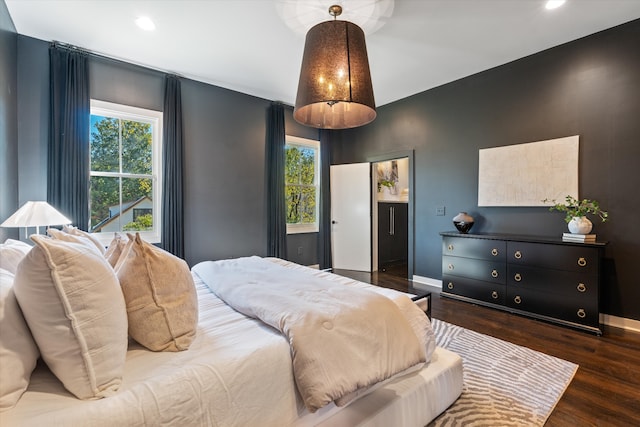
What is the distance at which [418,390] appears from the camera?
148 cm

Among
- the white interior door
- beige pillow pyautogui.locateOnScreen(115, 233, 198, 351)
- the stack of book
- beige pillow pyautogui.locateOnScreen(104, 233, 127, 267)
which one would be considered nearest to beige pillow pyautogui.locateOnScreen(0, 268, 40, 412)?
beige pillow pyautogui.locateOnScreen(115, 233, 198, 351)

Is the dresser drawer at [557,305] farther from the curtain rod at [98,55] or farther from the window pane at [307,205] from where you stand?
the curtain rod at [98,55]

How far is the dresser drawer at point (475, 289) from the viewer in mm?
3254

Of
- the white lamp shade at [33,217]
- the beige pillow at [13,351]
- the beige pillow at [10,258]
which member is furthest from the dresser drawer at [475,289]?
the white lamp shade at [33,217]

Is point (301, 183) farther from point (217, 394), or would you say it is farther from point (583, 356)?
point (217, 394)

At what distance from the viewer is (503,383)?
6.33ft

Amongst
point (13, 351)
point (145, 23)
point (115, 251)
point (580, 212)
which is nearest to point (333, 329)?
point (13, 351)

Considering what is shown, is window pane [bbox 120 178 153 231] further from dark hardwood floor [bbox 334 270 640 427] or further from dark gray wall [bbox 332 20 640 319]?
dark gray wall [bbox 332 20 640 319]

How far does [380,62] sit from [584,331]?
11.5 ft

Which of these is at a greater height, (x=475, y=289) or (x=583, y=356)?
(x=475, y=289)

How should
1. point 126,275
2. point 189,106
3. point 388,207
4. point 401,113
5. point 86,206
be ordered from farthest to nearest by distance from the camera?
point 388,207, point 401,113, point 189,106, point 86,206, point 126,275

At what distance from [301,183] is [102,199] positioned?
2911 millimetres

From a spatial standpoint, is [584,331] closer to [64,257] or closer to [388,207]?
[388,207]

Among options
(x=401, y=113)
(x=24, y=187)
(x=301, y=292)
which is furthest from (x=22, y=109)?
(x=401, y=113)
